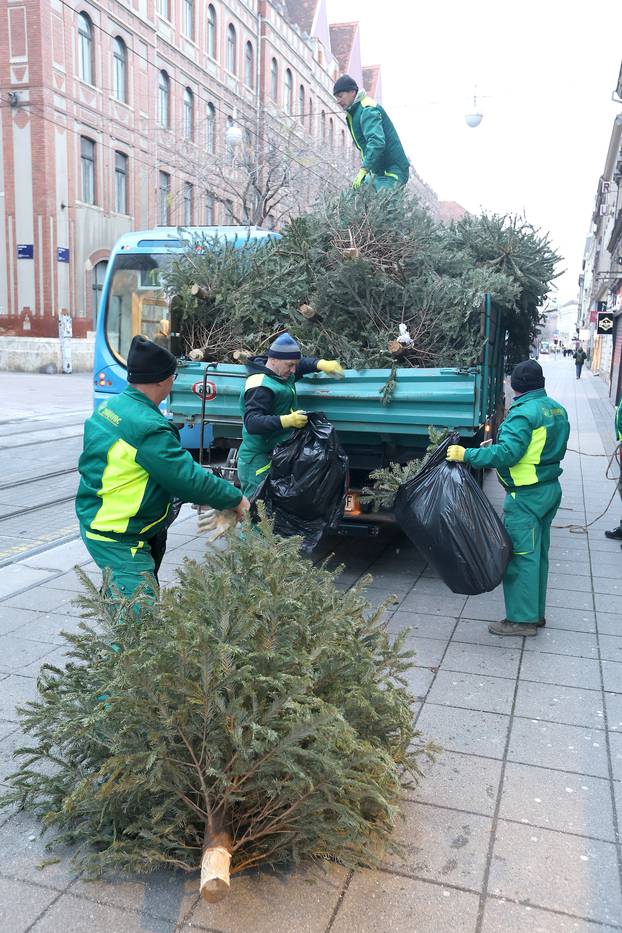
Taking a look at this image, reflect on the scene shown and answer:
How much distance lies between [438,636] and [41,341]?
82.0ft

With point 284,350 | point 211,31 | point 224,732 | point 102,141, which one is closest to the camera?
point 224,732

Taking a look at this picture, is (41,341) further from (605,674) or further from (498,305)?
(605,674)

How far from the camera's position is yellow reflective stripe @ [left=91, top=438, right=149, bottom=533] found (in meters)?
3.30

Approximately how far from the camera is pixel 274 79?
39.5m

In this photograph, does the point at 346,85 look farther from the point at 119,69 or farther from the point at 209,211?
the point at 209,211

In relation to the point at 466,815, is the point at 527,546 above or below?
above

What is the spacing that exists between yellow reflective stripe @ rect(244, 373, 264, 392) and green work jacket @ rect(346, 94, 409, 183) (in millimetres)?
2939

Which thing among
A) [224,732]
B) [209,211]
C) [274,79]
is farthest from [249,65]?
[224,732]

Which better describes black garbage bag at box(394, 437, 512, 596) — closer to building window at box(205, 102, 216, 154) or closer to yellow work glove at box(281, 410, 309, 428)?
yellow work glove at box(281, 410, 309, 428)

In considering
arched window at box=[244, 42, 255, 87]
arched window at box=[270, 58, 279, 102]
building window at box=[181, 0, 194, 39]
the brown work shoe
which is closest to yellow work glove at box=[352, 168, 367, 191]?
the brown work shoe

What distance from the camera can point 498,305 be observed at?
19.8 feet

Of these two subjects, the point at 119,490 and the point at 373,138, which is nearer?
the point at 119,490

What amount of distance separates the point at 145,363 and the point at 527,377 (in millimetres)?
2472

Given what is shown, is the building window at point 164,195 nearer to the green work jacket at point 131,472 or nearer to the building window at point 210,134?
the building window at point 210,134
